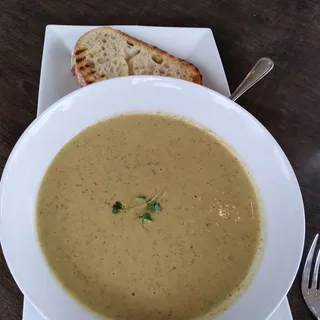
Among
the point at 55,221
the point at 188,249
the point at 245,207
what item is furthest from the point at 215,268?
the point at 55,221

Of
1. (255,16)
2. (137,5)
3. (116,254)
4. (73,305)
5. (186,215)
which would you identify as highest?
(255,16)

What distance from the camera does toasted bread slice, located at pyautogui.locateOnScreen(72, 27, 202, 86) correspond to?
5.46 ft

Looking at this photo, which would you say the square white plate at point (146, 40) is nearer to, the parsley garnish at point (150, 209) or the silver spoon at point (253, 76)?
the silver spoon at point (253, 76)

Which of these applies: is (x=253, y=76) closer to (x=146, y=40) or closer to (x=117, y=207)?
(x=146, y=40)

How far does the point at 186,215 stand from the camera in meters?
1.39

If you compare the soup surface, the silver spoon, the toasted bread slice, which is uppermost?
the silver spoon

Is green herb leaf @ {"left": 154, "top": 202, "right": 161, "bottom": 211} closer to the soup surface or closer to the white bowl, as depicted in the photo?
the soup surface

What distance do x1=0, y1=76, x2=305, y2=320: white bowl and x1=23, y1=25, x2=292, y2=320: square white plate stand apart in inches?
7.5

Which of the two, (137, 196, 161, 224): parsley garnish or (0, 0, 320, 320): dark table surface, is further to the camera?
(0, 0, 320, 320): dark table surface

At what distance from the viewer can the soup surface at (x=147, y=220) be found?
1.31 m

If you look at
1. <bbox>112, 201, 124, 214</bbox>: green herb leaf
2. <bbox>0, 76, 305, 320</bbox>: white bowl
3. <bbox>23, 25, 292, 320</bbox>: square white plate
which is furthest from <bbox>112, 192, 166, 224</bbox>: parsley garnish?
<bbox>23, 25, 292, 320</bbox>: square white plate

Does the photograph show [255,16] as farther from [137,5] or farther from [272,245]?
[272,245]

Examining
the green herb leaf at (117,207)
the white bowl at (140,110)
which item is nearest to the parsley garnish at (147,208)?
the green herb leaf at (117,207)

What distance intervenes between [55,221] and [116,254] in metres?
0.21
